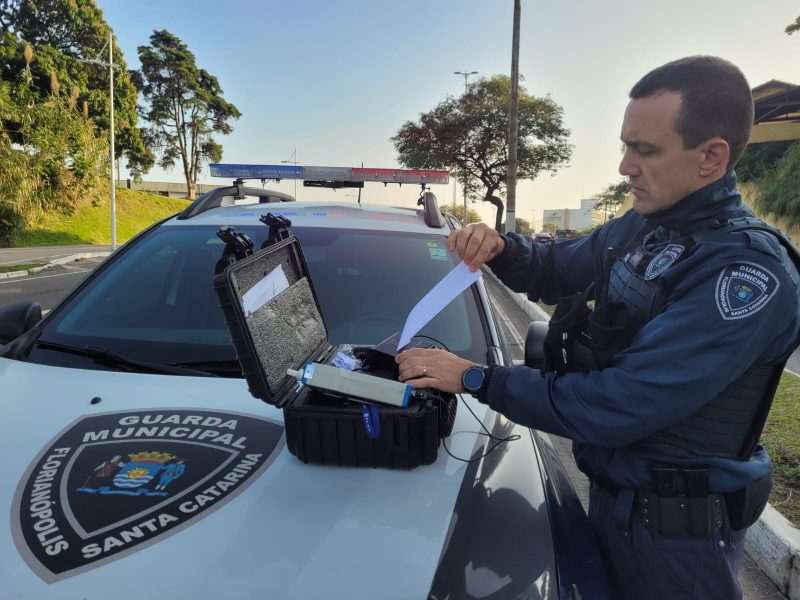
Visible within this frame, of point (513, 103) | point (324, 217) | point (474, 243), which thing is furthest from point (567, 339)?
point (513, 103)

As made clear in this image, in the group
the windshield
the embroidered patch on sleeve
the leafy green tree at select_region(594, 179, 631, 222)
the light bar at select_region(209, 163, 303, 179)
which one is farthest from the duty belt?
the leafy green tree at select_region(594, 179, 631, 222)

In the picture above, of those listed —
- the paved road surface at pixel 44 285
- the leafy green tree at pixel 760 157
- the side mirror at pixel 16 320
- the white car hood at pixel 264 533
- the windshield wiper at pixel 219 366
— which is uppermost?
the leafy green tree at pixel 760 157

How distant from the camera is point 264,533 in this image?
3.88 feet

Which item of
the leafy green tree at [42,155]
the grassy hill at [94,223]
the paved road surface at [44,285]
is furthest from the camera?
the grassy hill at [94,223]

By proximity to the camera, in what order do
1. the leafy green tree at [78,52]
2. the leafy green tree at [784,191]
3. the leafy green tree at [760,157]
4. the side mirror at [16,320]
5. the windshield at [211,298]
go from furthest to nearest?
the leafy green tree at [78,52] → the leafy green tree at [760,157] → the leafy green tree at [784,191] → the side mirror at [16,320] → the windshield at [211,298]

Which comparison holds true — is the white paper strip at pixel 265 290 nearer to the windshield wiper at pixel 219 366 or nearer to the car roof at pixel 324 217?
the windshield wiper at pixel 219 366

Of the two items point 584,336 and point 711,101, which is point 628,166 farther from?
point 584,336

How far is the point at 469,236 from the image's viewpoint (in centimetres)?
162

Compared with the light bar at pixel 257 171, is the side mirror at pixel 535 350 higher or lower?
lower

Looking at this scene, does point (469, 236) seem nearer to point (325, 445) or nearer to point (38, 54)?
point (325, 445)

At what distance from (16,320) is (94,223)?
3354cm

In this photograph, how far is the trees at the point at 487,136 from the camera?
25.4 m

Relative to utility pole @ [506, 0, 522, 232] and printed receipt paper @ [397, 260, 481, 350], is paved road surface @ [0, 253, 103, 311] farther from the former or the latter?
utility pole @ [506, 0, 522, 232]

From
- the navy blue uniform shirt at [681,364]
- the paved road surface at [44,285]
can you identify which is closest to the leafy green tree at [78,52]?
the paved road surface at [44,285]
